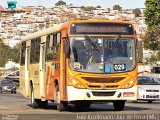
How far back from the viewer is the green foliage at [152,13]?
76.1 meters

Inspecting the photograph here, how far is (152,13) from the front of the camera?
3012 inches

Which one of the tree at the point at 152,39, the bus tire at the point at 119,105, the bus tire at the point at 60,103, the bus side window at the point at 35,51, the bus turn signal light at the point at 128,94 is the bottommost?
the tree at the point at 152,39

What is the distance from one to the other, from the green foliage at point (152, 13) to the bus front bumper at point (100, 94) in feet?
161

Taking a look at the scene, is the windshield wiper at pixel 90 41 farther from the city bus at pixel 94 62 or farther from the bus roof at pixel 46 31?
the bus roof at pixel 46 31

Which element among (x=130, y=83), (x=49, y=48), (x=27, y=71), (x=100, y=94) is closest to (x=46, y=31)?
(x=49, y=48)

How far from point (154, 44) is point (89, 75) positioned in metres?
109

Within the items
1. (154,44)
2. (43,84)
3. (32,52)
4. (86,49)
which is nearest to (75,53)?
(86,49)

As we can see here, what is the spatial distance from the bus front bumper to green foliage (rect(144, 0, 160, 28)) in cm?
4920

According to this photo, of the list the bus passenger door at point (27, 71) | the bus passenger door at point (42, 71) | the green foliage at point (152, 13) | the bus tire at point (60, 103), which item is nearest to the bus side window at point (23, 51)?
the bus passenger door at point (27, 71)

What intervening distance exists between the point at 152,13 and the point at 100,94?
50536 mm

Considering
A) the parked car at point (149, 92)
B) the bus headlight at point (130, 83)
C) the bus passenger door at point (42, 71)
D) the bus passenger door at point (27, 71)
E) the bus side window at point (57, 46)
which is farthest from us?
the parked car at point (149, 92)

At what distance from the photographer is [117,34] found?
2728 centimetres

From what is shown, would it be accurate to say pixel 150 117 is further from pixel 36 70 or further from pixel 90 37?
pixel 36 70

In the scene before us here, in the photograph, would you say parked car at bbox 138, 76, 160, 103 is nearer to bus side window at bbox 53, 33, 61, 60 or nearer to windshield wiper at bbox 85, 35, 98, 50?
bus side window at bbox 53, 33, 61, 60
